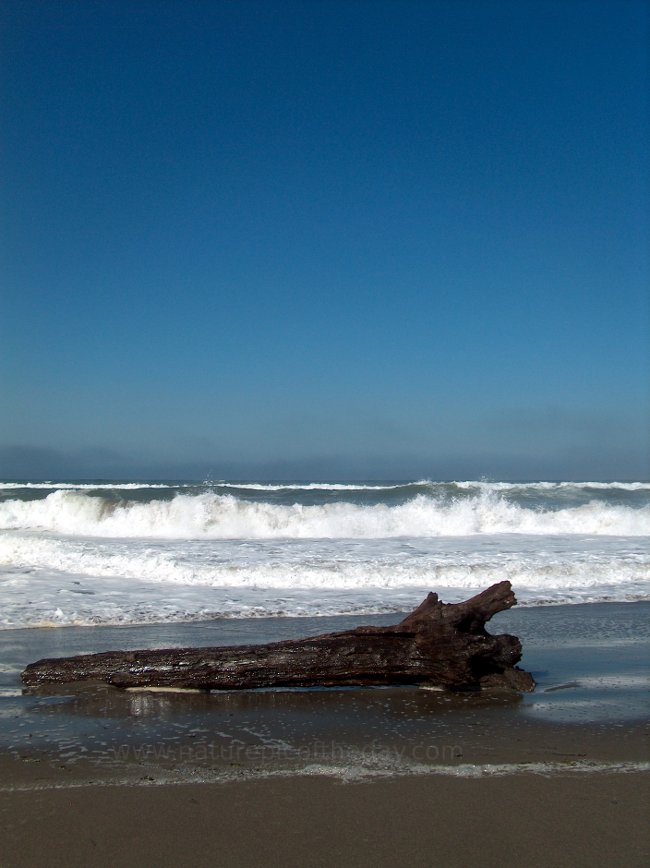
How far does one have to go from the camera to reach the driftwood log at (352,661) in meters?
5.52

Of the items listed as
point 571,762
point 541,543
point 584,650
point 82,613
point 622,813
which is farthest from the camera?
point 541,543

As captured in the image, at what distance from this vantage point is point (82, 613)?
29.0ft

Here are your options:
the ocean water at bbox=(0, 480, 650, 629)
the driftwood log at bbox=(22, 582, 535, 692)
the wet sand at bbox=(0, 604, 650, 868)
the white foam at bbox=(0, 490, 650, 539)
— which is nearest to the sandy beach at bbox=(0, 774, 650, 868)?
the wet sand at bbox=(0, 604, 650, 868)

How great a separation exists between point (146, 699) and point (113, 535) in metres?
17.3

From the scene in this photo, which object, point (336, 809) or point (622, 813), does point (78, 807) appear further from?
point (622, 813)

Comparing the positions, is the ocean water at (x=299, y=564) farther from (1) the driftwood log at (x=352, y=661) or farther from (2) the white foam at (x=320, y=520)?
(1) the driftwood log at (x=352, y=661)

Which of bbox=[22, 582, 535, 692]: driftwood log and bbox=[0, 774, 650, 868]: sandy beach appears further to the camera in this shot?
bbox=[22, 582, 535, 692]: driftwood log

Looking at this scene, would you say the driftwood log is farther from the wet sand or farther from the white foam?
the white foam

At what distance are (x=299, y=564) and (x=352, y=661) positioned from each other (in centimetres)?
706

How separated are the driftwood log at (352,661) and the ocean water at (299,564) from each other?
314 centimetres

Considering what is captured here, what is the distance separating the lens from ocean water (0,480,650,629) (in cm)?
964

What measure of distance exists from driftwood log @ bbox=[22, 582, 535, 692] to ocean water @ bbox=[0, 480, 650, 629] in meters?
3.14

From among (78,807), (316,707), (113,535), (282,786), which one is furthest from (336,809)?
(113,535)

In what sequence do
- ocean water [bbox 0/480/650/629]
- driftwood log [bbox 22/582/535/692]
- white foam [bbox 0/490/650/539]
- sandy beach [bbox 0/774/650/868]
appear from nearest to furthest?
sandy beach [bbox 0/774/650/868], driftwood log [bbox 22/582/535/692], ocean water [bbox 0/480/650/629], white foam [bbox 0/490/650/539]
